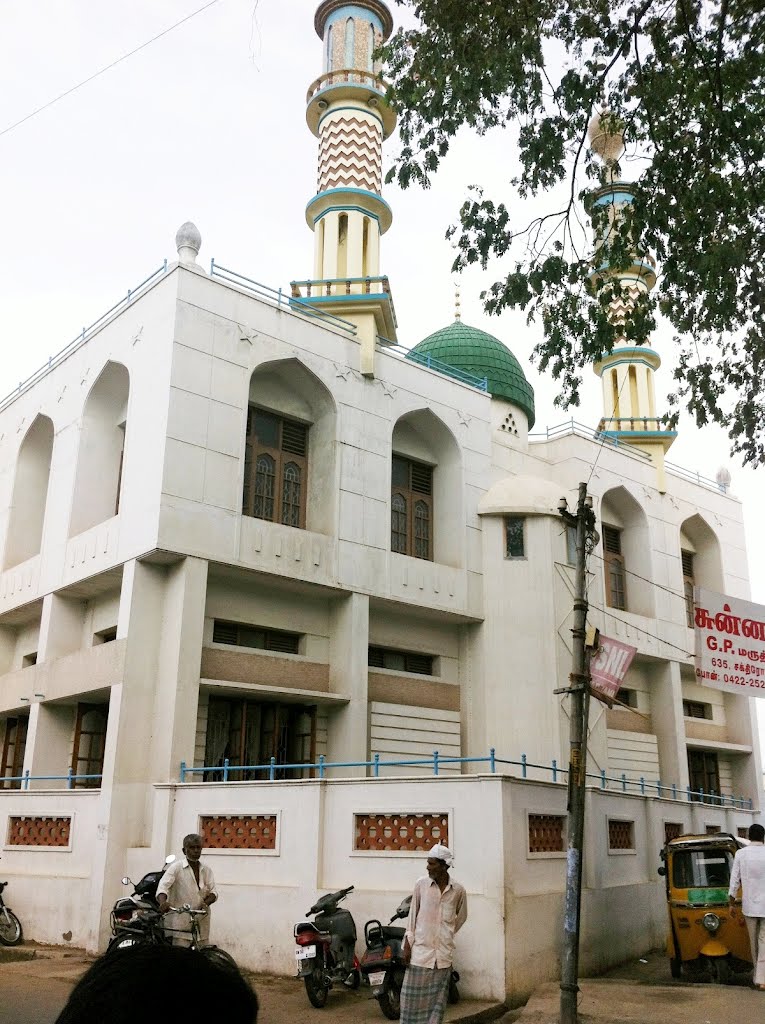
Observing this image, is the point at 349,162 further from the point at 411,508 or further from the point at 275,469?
the point at 411,508

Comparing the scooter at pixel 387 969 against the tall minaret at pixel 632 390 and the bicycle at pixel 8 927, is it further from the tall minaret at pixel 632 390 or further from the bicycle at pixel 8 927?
the tall minaret at pixel 632 390

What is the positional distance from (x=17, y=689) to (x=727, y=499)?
19.3 m

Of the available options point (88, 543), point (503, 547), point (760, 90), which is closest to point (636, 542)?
point (503, 547)

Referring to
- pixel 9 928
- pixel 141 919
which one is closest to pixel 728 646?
pixel 141 919

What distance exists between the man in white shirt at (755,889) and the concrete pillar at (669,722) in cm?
1382

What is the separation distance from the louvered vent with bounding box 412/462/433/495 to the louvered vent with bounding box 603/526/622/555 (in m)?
5.68

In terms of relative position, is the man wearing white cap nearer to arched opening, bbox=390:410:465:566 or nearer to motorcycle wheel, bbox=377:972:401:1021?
motorcycle wheel, bbox=377:972:401:1021

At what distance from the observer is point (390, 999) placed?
8.63 meters

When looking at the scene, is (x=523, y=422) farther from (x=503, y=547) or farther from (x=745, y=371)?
(x=745, y=371)

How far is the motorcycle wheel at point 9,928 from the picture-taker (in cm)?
1327

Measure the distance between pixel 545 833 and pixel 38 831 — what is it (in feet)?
26.3

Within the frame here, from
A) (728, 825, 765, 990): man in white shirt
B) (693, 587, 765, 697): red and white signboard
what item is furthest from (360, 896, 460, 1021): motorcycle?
(693, 587, 765, 697): red and white signboard

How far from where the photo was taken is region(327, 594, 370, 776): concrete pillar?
648 inches

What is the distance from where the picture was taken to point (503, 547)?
19281mm
